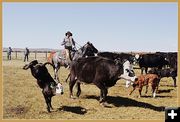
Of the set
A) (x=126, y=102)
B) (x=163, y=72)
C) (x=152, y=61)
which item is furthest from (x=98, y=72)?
(x=152, y=61)

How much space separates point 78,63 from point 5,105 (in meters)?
3.41

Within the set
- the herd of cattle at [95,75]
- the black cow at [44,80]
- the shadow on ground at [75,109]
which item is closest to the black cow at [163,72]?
the herd of cattle at [95,75]

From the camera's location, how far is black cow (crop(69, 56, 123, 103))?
12664 mm

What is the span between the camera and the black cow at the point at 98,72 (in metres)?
12.7

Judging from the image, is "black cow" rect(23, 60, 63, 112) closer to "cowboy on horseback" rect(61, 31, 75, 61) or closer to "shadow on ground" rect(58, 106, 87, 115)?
"shadow on ground" rect(58, 106, 87, 115)

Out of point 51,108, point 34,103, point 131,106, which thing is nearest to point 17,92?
point 34,103

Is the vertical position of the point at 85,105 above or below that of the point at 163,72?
below

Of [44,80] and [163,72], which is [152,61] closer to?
[163,72]

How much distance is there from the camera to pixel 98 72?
1295 centimetres

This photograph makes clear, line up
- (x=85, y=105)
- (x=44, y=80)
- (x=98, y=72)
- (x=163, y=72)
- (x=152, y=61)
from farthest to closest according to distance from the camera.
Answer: (x=152, y=61)
(x=163, y=72)
(x=98, y=72)
(x=85, y=105)
(x=44, y=80)

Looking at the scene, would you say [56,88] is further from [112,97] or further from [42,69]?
[112,97]

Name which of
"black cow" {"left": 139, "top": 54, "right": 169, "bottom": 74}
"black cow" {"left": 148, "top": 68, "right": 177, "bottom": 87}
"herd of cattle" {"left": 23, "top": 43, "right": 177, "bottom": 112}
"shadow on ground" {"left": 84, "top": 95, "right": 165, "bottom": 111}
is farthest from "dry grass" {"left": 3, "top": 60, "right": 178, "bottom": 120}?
"black cow" {"left": 139, "top": 54, "right": 169, "bottom": 74}

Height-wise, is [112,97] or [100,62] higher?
[100,62]

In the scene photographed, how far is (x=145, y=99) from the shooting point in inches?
549
